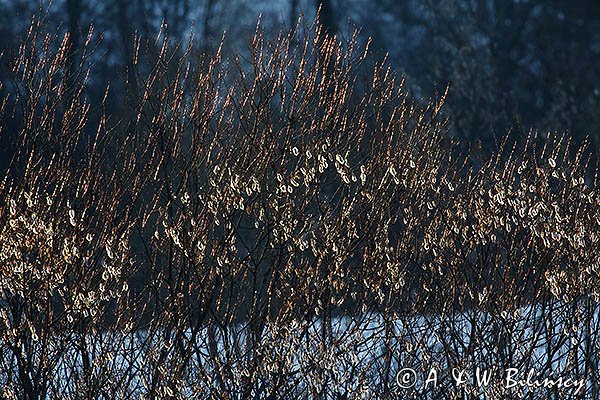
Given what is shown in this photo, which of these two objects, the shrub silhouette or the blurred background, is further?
the blurred background

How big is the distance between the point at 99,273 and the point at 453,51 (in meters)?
12.5

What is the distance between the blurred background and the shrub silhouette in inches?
333

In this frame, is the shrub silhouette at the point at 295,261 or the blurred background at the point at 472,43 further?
the blurred background at the point at 472,43

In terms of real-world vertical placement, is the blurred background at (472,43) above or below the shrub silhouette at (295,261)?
above

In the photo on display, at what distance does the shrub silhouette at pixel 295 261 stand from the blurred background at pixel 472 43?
846 centimetres

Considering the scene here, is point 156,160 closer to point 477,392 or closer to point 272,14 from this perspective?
point 477,392

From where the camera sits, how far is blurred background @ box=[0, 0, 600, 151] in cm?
1611

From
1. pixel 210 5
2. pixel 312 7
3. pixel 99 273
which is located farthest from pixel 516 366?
pixel 312 7

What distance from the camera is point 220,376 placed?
5855mm

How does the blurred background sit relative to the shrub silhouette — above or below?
above

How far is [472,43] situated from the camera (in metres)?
17.6

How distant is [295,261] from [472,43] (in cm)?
1232

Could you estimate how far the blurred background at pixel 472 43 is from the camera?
52.9ft

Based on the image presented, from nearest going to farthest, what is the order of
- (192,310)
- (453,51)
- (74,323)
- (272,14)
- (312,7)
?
(74,323), (192,310), (453,51), (272,14), (312,7)
